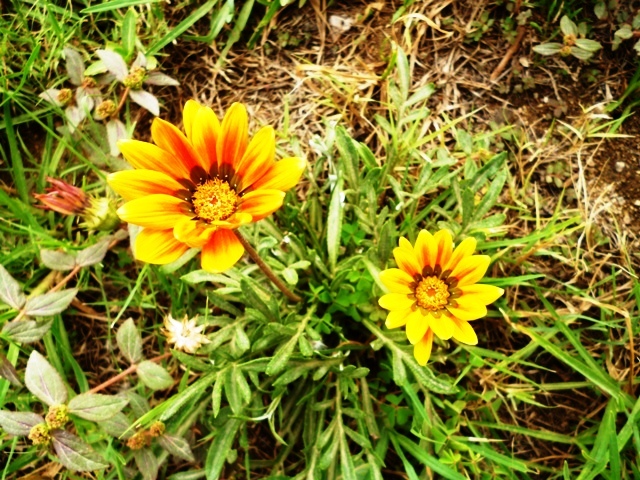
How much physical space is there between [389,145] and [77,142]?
124cm

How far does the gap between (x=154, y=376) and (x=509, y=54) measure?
5.89ft

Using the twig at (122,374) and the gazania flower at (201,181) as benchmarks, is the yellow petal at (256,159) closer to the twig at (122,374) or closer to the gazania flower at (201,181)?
the gazania flower at (201,181)

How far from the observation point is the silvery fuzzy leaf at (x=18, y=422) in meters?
1.89

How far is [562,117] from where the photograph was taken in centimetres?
232

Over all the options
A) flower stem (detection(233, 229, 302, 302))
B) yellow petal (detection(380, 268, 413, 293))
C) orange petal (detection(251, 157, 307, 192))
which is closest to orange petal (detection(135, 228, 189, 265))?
flower stem (detection(233, 229, 302, 302))

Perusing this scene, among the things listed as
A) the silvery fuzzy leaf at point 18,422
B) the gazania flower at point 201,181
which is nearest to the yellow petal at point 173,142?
the gazania flower at point 201,181

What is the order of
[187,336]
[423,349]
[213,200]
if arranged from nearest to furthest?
1. [213,200]
2. [423,349]
3. [187,336]

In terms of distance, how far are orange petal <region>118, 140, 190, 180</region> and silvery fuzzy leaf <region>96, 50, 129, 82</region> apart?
1012 millimetres

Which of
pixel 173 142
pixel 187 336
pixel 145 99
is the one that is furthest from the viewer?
pixel 145 99

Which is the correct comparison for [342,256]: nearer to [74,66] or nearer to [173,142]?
[173,142]

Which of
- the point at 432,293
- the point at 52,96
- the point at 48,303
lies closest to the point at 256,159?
the point at 432,293

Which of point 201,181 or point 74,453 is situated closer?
point 201,181

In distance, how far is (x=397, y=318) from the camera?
1.65 m

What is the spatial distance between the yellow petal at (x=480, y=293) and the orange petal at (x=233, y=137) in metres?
0.73
